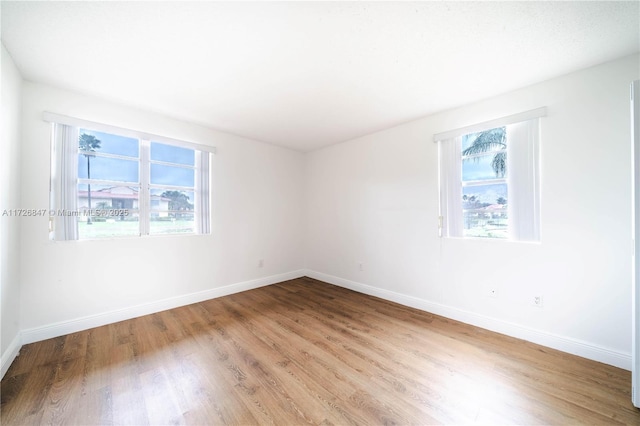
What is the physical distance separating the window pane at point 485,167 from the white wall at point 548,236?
1.14 ft

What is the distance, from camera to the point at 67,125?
2521 millimetres

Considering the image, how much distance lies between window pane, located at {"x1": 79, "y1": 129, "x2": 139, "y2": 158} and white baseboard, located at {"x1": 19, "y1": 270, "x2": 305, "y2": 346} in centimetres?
198

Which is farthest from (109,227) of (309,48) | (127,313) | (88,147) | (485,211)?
(485,211)

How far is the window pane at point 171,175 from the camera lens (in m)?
3.18

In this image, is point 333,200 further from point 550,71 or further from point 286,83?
point 550,71

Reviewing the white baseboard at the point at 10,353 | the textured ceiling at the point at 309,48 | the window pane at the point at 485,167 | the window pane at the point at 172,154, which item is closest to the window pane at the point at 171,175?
the window pane at the point at 172,154

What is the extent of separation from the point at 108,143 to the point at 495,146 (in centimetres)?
471

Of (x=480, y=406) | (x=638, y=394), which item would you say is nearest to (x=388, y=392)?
(x=480, y=406)

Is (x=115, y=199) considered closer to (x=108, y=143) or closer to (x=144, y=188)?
(x=144, y=188)

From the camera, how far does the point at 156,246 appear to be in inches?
122

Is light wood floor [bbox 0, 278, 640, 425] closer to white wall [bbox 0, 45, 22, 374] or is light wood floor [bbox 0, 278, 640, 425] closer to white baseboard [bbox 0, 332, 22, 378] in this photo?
white baseboard [bbox 0, 332, 22, 378]

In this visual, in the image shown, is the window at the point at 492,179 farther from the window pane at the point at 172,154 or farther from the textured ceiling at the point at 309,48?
the window pane at the point at 172,154

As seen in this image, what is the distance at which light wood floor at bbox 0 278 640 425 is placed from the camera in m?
1.48

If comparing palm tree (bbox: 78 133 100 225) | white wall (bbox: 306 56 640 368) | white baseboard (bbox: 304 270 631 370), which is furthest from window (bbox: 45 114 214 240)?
white baseboard (bbox: 304 270 631 370)
